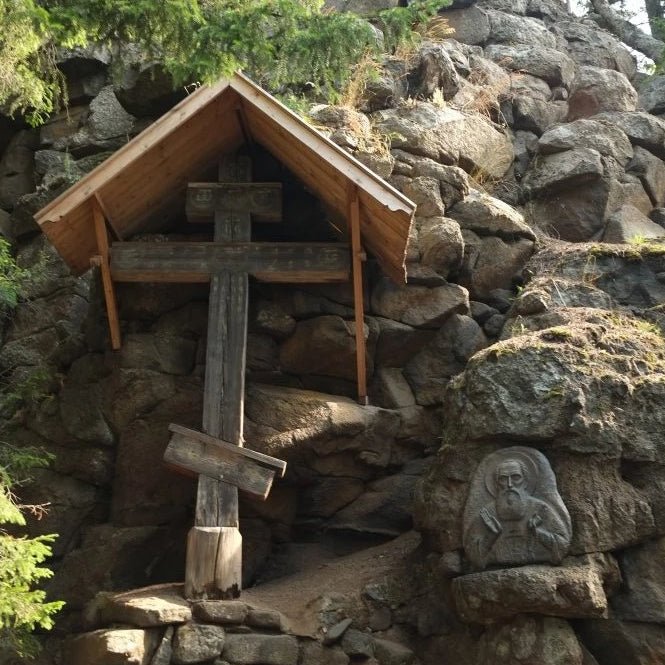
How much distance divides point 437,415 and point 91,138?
6.61 meters

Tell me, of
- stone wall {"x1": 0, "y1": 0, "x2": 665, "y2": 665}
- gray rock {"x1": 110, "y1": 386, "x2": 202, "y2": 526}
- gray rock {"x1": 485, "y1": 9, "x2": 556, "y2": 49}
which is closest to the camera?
stone wall {"x1": 0, "y1": 0, "x2": 665, "y2": 665}

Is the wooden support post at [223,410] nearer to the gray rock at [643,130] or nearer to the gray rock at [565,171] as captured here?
the gray rock at [565,171]

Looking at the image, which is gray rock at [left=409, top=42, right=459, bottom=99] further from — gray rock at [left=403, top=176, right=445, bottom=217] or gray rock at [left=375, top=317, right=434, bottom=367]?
gray rock at [left=375, top=317, right=434, bottom=367]

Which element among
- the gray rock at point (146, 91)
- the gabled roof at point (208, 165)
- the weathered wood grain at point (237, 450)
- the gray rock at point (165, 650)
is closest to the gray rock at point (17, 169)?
the gray rock at point (146, 91)

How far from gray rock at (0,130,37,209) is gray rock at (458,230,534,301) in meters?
6.60

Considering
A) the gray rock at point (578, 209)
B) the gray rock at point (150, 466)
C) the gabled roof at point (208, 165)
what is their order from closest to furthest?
the gabled roof at point (208, 165)
the gray rock at point (150, 466)
the gray rock at point (578, 209)

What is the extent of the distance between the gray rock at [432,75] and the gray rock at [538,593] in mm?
8070

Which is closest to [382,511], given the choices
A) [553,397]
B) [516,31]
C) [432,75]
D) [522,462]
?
[522,462]

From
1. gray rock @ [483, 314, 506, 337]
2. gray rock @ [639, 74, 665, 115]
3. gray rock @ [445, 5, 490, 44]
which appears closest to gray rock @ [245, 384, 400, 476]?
gray rock @ [483, 314, 506, 337]

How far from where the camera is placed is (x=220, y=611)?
7250 millimetres

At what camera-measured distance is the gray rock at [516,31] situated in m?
15.5

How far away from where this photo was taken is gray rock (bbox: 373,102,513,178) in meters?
11.5

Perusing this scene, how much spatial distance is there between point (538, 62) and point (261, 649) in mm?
11086

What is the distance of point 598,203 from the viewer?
12.3 m
